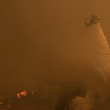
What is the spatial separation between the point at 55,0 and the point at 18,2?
4.62 feet

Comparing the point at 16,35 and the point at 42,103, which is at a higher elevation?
the point at 16,35

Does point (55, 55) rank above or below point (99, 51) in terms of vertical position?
above

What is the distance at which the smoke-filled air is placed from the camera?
3387mm

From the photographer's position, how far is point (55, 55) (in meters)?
3.69

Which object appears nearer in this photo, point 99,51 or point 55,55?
point 99,51

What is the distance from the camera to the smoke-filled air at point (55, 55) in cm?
339

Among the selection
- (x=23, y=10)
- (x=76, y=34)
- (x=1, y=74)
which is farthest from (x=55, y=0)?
(x=1, y=74)

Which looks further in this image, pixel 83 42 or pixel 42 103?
pixel 83 42

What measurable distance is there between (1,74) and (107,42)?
3.89 meters

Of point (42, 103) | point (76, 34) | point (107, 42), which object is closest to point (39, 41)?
point (76, 34)

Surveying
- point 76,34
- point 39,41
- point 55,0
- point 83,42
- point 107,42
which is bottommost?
point 107,42

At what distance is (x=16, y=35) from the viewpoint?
3762mm

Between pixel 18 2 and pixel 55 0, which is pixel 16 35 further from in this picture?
pixel 55 0

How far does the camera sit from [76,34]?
3.73 m
